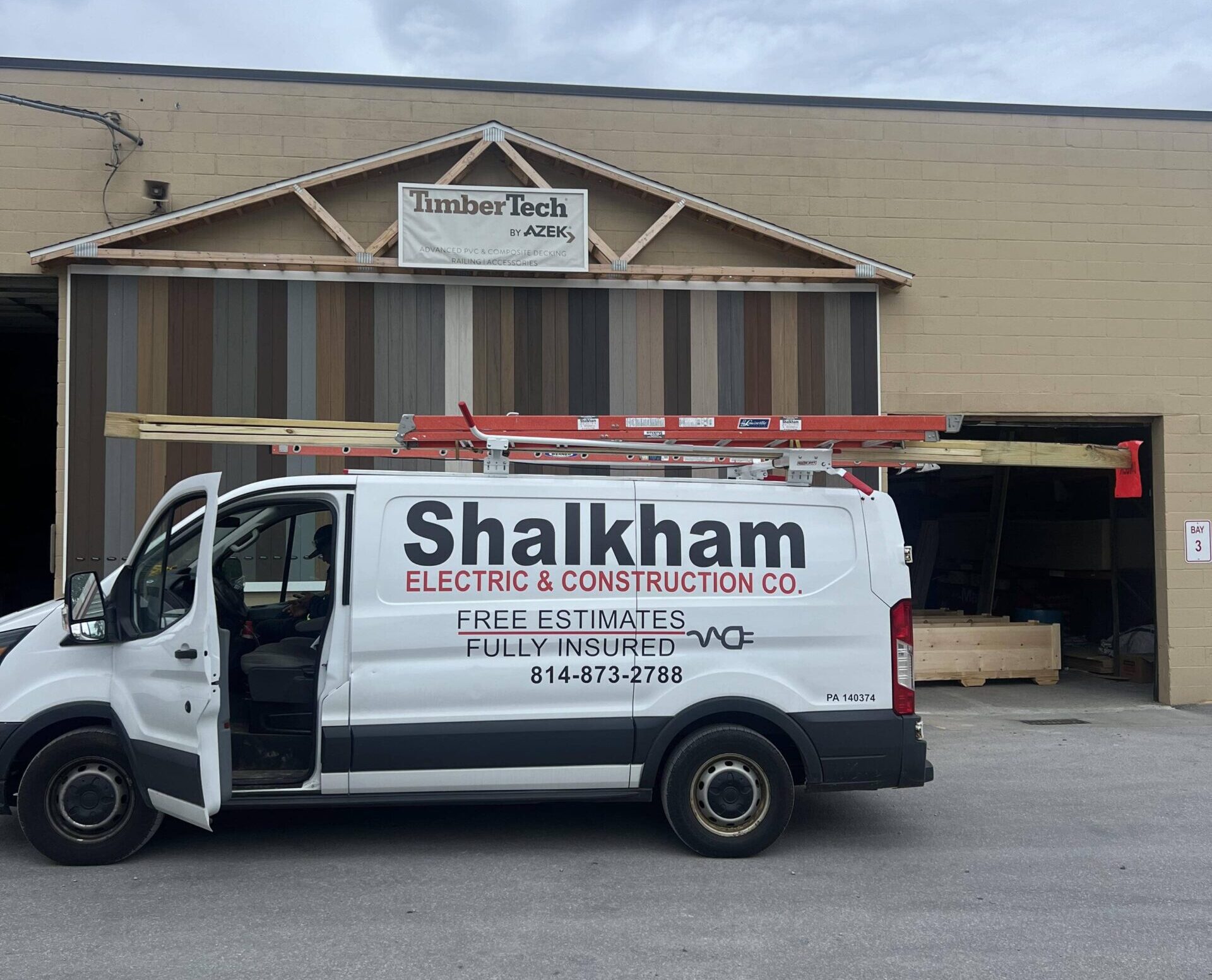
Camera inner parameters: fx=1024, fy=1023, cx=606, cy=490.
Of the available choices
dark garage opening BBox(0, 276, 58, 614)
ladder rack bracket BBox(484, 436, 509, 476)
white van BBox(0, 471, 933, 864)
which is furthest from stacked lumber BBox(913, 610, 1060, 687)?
dark garage opening BBox(0, 276, 58, 614)

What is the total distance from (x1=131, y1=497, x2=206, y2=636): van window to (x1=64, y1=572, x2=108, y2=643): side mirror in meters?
0.20

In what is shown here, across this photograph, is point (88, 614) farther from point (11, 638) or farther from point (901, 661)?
point (901, 661)

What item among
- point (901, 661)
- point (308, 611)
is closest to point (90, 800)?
point (308, 611)

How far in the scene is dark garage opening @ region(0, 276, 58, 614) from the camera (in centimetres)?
1806

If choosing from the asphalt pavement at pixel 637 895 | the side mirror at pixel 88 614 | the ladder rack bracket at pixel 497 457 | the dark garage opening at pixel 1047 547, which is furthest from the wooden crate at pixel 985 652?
the side mirror at pixel 88 614

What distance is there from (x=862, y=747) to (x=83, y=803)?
447 centimetres

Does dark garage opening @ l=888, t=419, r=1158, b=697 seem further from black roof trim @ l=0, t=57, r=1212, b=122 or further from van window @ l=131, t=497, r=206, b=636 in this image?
van window @ l=131, t=497, r=206, b=636

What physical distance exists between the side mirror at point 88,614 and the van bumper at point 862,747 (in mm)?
4021

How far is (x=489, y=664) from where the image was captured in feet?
19.2

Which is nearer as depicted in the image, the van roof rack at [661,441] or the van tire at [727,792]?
the van tire at [727,792]

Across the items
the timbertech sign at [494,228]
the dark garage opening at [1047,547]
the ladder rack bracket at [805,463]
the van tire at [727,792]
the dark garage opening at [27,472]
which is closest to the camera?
the van tire at [727,792]

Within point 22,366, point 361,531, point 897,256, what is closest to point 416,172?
point 897,256

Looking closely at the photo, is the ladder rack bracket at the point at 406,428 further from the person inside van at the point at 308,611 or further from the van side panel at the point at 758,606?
the van side panel at the point at 758,606

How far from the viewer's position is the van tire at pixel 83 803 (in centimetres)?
569
